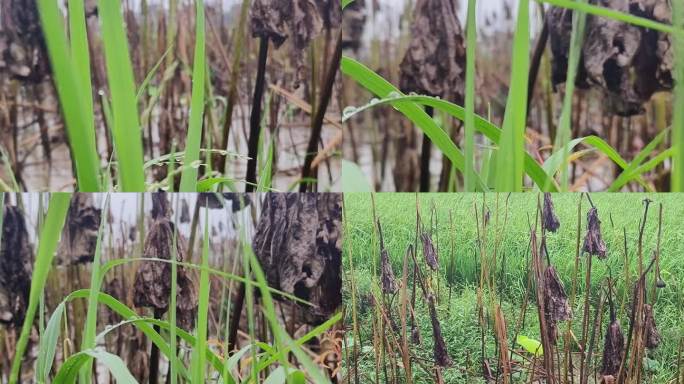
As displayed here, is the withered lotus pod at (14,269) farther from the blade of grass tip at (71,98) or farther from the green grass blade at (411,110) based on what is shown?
the green grass blade at (411,110)

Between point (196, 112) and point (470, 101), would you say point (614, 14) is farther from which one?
point (196, 112)

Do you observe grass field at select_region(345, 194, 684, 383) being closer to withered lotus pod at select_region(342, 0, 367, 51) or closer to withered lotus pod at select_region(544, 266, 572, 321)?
withered lotus pod at select_region(544, 266, 572, 321)

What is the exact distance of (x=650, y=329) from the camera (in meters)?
1.29

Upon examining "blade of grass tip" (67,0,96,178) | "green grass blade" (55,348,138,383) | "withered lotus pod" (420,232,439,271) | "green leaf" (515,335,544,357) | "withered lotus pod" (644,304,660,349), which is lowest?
"green grass blade" (55,348,138,383)

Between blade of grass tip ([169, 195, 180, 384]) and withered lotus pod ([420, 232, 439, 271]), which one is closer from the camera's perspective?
blade of grass tip ([169, 195, 180, 384])

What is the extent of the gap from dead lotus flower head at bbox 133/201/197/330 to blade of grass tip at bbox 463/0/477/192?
50 cm

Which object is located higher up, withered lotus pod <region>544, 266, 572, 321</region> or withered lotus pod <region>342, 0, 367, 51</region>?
withered lotus pod <region>342, 0, 367, 51</region>

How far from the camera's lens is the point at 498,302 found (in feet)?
4.20

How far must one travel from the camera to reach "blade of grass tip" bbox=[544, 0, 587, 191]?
48.6 inches

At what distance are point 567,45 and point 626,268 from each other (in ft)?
1.29

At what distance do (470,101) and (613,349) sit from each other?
497 mm

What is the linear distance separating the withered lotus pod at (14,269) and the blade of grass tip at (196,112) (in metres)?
0.29

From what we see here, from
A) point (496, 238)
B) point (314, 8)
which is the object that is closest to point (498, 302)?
point (496, 238)

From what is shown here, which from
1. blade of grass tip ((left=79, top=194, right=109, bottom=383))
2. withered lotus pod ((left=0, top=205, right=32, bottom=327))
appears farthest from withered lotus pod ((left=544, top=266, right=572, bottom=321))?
withered lotus pod ((left=0, top=205, right=32, bottom=327))
